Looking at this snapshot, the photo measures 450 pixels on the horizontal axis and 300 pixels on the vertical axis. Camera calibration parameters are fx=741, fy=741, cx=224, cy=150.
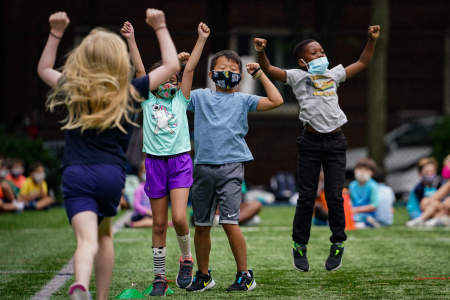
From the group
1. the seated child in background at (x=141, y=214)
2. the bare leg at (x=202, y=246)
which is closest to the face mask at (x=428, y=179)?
the seated child in background at (x=141, y=214)

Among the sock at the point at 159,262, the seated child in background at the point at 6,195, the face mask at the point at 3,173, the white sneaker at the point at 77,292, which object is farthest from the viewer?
the face mask at the point at 3,173

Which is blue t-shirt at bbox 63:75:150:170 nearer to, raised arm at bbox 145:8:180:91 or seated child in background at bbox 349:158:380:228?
raised arm at bbox 145:8:180:91

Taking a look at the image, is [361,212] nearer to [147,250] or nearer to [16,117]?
[147,250]

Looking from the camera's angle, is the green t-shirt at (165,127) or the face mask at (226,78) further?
the face mask at (226,78)

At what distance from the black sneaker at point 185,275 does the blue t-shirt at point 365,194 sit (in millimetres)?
5442

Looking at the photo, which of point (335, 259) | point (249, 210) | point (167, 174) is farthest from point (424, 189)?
point (167, 174)

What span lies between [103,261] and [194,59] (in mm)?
1850

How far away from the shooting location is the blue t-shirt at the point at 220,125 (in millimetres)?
5832

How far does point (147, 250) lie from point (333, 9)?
11706mm

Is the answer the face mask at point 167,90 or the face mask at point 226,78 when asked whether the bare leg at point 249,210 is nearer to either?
the face mask at point 226,78

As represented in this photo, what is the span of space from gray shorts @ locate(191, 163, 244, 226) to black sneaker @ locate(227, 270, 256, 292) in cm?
42

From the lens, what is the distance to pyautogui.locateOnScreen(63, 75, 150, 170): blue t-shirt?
441 cm

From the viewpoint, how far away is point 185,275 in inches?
231

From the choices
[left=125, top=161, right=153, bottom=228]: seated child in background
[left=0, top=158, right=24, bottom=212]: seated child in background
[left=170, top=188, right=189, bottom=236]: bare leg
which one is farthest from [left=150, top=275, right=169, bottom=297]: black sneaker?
[left=0, top=158, right=24, bottom=212]: seated child in background
